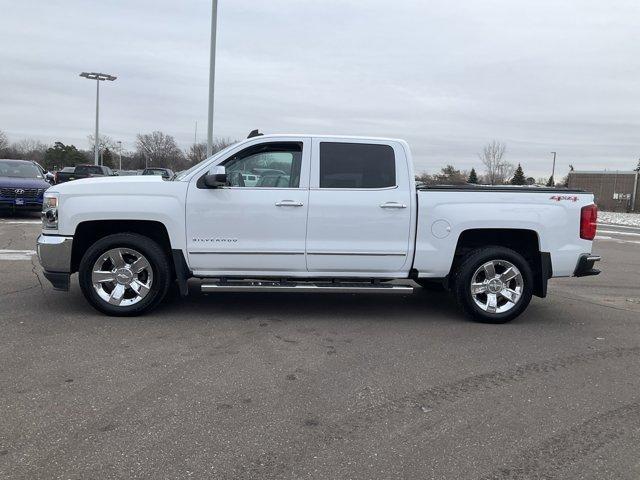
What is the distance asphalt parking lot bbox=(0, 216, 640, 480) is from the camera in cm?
324

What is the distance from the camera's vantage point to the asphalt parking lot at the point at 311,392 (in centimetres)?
324

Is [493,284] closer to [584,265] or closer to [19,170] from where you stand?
[584,265]

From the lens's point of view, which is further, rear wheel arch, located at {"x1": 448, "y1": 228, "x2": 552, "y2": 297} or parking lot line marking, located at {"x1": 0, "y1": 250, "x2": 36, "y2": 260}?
parking lot line marking, located at {"x1": 0, "y1": 250, "x2": 36, "y2": 260}

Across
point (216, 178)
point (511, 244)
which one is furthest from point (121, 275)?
point (511, 244)

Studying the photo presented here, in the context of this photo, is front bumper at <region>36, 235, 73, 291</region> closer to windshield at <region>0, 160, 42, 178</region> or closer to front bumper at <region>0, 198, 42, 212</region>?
front bumper at <region>0, 198, 42, 212</region>

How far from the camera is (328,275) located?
6215 mm

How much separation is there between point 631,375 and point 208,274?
13.6 feet

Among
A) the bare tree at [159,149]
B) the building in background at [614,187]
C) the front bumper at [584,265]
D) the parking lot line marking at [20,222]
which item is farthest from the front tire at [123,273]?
the bare tree at [159,149]

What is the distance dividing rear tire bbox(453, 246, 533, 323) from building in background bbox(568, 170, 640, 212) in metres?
41.1

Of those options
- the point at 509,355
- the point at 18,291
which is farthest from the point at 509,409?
the point at 18,291

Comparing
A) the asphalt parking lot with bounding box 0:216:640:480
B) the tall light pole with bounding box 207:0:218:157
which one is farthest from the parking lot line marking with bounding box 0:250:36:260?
the tall light pole with bounding box 207:0:218:157

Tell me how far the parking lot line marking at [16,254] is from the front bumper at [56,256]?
4.29 meters

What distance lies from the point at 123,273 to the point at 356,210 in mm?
2566

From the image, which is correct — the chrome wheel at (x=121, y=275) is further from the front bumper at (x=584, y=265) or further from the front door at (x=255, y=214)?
the front bumper at (x=584, y=265)
